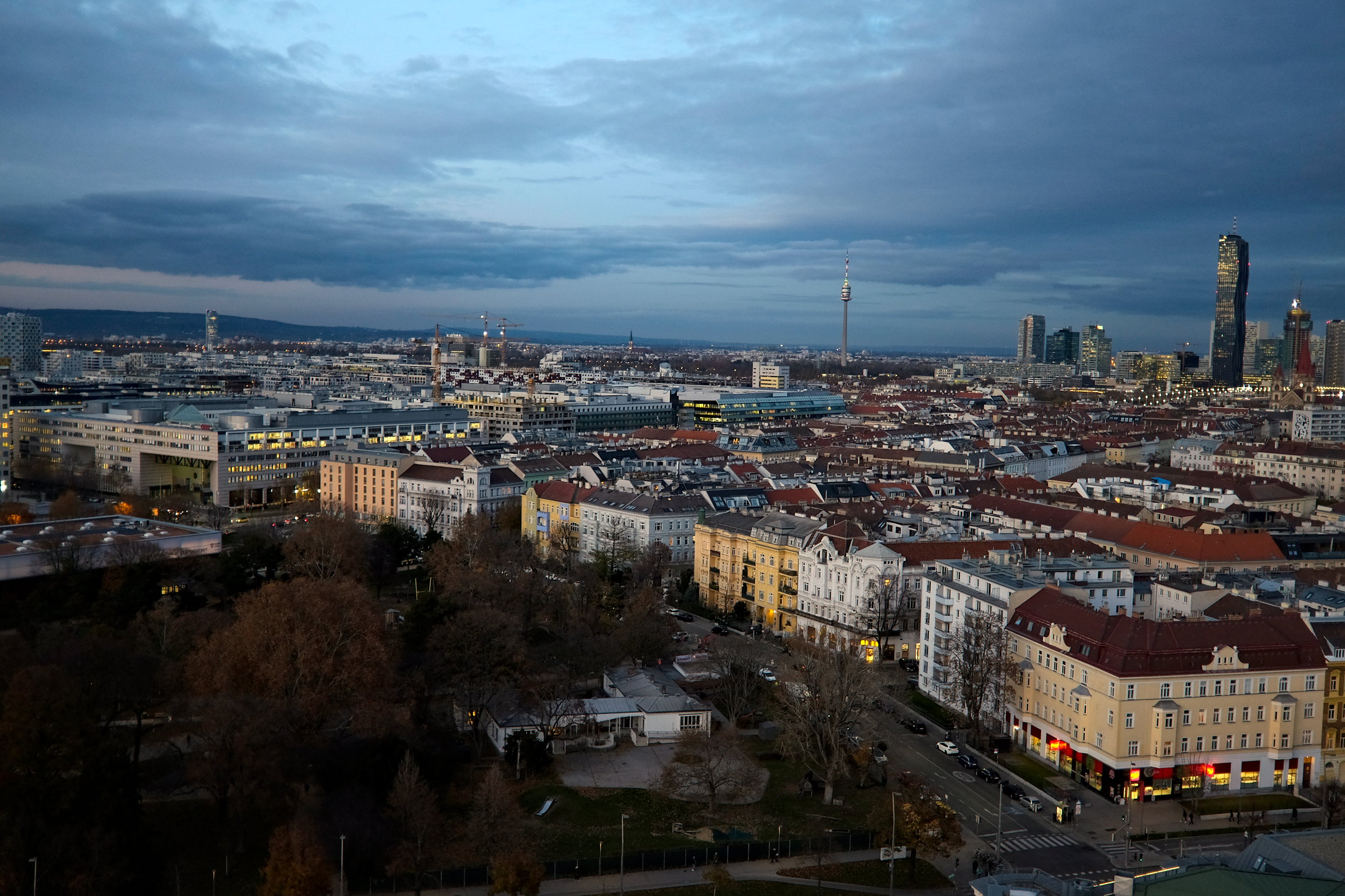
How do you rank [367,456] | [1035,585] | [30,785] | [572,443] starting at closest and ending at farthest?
1. [30,785]
2. [1035,585]
3. [367,456]
4. [572,443]

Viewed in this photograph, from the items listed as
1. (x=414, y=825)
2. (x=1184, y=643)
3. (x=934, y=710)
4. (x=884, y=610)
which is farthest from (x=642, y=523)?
(x=414, y=825)

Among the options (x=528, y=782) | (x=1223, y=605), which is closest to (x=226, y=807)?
(x=528, y=782)

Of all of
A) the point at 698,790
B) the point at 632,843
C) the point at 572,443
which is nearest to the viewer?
the point at 632,843

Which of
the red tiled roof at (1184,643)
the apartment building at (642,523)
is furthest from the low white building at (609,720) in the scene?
the apartment building at (642,523)

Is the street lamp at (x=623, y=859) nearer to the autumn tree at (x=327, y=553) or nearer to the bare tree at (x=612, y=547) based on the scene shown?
the autumn tree at (x=327, y=553)

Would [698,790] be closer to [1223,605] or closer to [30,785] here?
[30,785]

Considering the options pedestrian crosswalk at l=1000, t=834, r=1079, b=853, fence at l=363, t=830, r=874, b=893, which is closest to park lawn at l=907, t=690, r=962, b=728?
pedestrian crosswalk at l=1000, t=834, r=1079, b=853

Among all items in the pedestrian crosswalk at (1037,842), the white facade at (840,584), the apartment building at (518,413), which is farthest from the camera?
the apartment building at (518,413)
